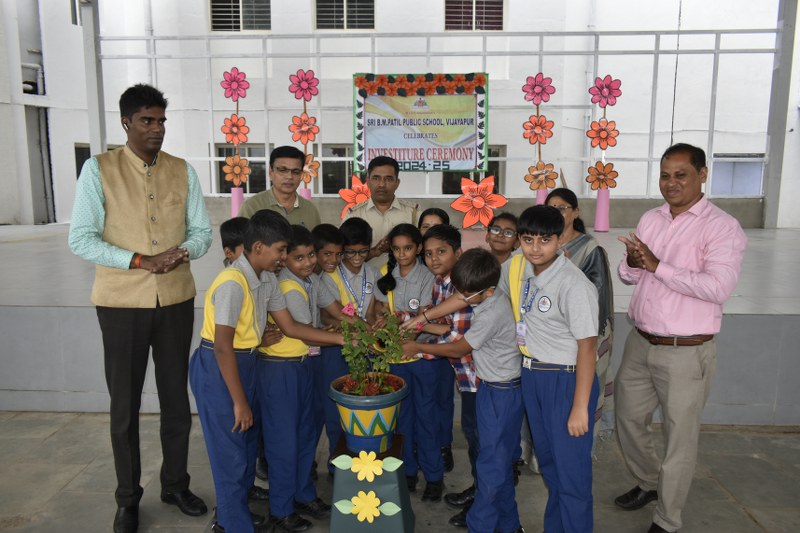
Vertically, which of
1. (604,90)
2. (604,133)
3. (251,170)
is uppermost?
(604,90)

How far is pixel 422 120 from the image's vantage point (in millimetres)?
8234

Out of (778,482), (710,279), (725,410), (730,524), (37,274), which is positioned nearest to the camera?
(710,279)

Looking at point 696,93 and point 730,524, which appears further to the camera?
point 696,93

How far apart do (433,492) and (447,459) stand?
319 mm

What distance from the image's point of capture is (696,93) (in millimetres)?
10312

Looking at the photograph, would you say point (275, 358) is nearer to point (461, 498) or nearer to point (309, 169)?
point (461, 498)

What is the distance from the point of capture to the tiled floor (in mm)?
2334

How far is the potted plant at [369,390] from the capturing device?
1979mm

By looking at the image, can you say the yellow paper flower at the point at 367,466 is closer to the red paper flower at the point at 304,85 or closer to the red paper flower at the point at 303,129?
the red paper flower at the point at 303,129

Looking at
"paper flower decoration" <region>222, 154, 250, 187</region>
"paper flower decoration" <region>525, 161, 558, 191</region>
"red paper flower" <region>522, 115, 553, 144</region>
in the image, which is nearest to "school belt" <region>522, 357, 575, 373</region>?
"paper flower decoration" <region>525, 161, 558, 191</region>

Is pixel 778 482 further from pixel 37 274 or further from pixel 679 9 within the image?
pixel 679 9

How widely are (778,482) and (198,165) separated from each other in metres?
9.80

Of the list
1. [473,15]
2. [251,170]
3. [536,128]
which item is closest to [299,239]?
[536,128]

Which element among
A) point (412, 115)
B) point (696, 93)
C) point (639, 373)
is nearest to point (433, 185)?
point (412, 115)
